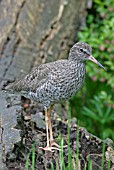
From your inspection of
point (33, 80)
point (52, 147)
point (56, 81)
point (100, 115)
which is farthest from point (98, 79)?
point (52, 147)

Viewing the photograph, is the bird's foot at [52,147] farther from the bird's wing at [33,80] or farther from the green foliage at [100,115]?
the green foliage at [100,115]

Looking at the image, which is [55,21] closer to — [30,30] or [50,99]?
[30,30]

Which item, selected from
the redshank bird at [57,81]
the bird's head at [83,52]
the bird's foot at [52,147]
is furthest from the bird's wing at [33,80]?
the bird's foot at [52,147]

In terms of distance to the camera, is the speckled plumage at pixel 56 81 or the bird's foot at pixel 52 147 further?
the speckled plumage at pixel 56 81

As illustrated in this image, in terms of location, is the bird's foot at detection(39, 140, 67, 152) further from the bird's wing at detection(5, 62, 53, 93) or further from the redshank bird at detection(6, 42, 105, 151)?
the bird's wing at detection(5, 62, 53, 93)

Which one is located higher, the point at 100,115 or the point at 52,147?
the point at 100,115

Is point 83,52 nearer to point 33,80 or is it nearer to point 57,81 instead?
point 57,81
